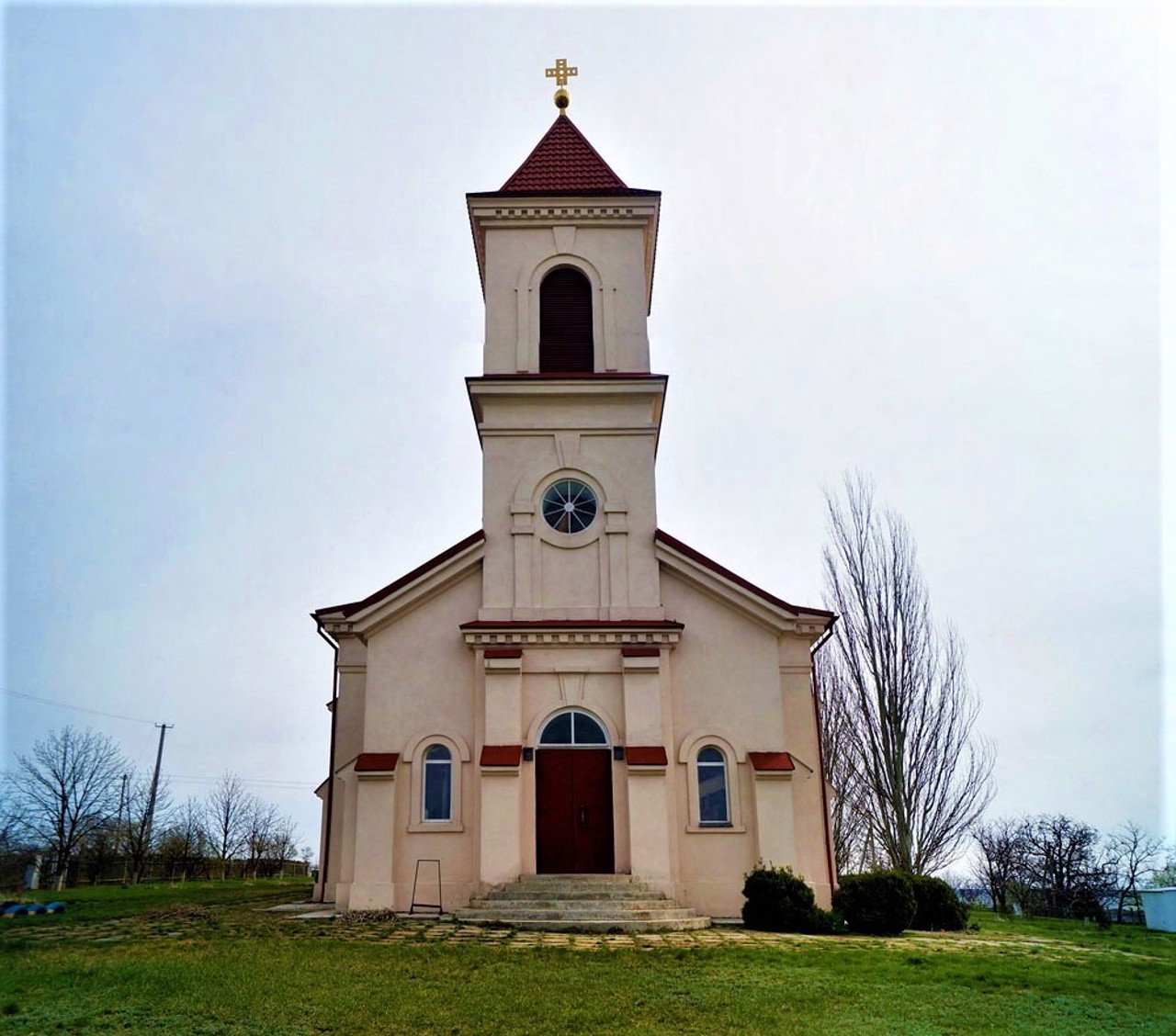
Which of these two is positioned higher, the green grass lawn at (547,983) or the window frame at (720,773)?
the window frame at (720,773)

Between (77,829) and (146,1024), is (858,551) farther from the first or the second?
(77,829)

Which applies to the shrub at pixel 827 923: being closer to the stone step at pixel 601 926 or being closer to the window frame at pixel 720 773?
the stone step at pixel 601 926

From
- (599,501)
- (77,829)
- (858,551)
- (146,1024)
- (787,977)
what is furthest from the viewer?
(77,829)

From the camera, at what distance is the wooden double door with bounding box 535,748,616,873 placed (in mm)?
19656

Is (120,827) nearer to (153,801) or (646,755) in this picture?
(153,801)

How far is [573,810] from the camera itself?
782 inches

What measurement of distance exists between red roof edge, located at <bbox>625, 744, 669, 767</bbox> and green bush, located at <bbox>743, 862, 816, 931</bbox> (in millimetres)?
2783

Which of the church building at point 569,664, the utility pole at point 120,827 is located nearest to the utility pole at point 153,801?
the utility pole at point 120,827

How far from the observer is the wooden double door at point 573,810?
1966 cm

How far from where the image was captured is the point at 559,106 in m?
27.5

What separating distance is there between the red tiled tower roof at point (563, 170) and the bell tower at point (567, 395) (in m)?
0.05

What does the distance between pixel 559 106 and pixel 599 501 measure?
12.1 meters

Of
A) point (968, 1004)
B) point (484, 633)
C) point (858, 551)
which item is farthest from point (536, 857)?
point (858, 551)

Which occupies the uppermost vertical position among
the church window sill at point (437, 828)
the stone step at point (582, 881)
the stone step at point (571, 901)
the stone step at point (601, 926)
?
the church window sill at point (437, 828)
